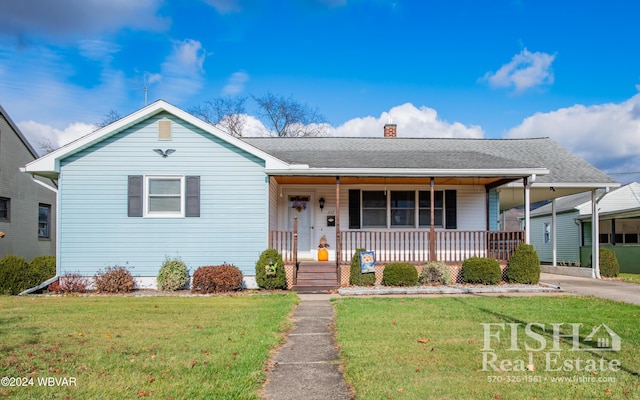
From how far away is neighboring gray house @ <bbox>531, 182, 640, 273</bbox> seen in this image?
2038cm

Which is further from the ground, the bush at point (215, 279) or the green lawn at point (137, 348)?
the bush at point (215, 279)

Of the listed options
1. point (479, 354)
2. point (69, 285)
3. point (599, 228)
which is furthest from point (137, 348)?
point (599, 228)

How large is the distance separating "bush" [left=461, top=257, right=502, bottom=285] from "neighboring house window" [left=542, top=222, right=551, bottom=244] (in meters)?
15.3

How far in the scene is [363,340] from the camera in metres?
6.52

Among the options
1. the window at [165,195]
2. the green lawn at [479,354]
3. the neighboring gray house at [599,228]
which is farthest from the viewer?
the neighboring gray house at [599,228]

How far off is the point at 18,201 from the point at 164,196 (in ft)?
27.7

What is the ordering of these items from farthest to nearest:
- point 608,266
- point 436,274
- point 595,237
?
point 608,266 → point 595,237 → point 436,274

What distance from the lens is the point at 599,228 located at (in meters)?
23.5

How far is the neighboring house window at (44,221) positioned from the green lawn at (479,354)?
51.9 ft

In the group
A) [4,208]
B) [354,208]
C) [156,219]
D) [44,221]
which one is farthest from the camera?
[44,221]

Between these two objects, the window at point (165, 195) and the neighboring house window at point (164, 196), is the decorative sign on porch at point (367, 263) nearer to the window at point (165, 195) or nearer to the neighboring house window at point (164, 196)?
the neighboring house window at point (164, 196)

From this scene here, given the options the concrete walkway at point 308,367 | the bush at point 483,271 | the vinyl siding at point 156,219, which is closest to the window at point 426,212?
the bush at point 483,271

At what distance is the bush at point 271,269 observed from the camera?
12.3 meters

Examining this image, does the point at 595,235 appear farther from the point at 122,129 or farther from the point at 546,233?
the point at 122,129
